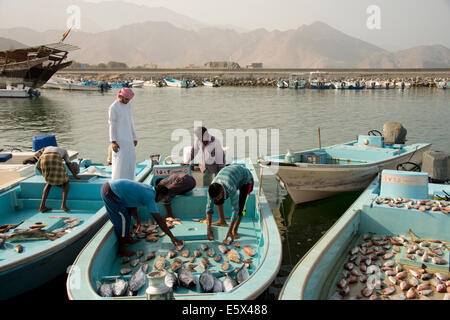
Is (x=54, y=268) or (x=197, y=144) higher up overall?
(x=197, y=144)

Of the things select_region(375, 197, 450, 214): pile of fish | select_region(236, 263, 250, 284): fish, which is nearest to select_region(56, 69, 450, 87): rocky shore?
select_region(375, 197, 450, 214): pile of fish

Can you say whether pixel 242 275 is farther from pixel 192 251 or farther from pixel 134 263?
pixel 134 263

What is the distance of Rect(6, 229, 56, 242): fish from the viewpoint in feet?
15.5

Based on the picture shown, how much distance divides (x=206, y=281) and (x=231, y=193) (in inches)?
48.6

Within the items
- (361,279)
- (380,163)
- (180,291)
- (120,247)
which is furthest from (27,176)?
(380,163)

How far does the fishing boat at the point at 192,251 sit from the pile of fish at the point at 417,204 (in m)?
1.74

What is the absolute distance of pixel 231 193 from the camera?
4484 mm

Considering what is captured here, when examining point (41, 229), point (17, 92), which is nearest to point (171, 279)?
point (41, 229)

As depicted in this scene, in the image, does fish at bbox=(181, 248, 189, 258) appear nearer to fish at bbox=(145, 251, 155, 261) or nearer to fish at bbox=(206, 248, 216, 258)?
fish at bbox=(206, 248, 216, 258)

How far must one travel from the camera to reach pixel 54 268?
4.41 m

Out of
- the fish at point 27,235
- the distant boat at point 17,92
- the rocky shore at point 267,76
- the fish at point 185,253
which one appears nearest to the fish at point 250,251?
the fish at point 185,253

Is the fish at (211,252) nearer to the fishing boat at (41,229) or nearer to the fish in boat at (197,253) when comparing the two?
the fish in boat at (197,253)
